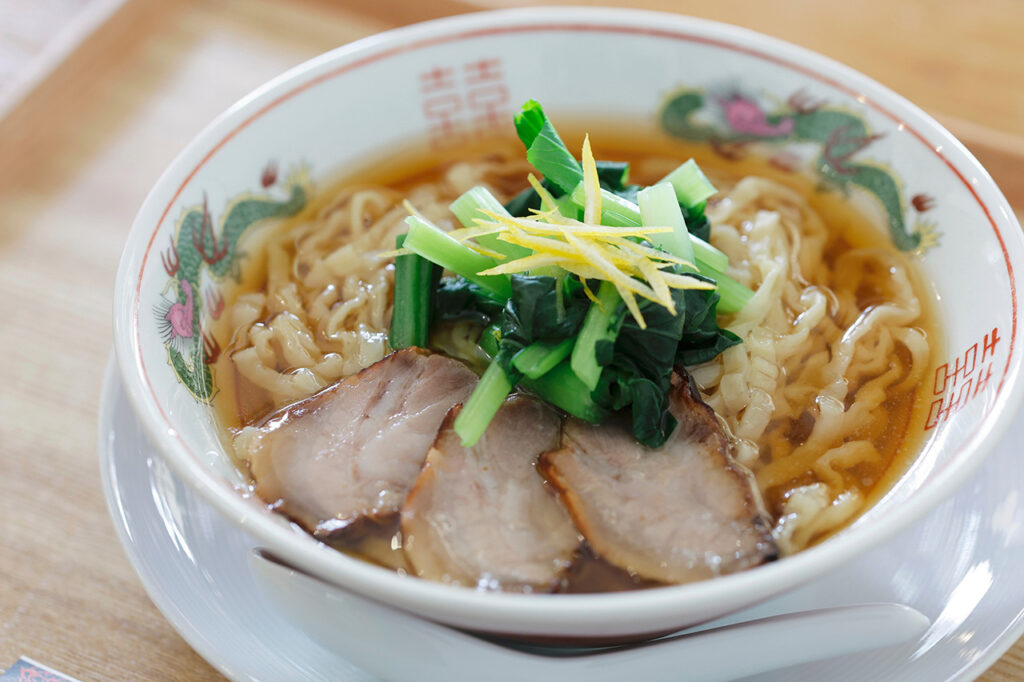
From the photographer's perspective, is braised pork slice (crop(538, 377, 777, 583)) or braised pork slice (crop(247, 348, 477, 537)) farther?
braised pork slice (crop(247, 348, 477, 537))

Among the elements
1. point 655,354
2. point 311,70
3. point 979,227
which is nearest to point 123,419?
point 311,70

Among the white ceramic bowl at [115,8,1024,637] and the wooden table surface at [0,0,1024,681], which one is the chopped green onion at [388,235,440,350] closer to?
the white ceramic bowl at [115,8,1024,637]

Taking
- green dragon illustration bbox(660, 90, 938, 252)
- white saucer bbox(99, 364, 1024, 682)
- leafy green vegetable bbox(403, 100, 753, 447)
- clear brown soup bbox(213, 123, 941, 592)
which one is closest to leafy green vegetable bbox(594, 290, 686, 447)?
leafy green vegetable bbox(403, 100, 753, 447)

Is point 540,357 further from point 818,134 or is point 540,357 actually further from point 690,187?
point 818,134

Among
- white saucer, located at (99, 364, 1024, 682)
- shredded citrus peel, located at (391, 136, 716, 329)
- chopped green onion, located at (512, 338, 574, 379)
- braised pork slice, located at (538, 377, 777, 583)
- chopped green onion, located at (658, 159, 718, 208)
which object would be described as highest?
shredded citrus peel, located at (391, 136, 716, 329)

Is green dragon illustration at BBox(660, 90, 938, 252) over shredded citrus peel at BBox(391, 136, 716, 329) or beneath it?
beneath

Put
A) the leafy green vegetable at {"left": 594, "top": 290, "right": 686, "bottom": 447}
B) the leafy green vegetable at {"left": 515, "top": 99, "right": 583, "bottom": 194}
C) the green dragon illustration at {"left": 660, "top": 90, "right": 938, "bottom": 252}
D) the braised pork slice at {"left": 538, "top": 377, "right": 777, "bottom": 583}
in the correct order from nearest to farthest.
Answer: the braised pork slice at {"left": 538, "top": 377, "right": 777, "bottom": 583}
the leafy green vegetable at {"left": 594, "top": 290, "right": 686, "bottom": 447}
the leafy green vegetable at {"left": 515, "top": 99, "right": 583, "bottom": 194}
the green dragon illustration at {"left": 660, "top": 90, "right": 938, "bottom": 252}

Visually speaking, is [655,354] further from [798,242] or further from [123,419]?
[123,419]
